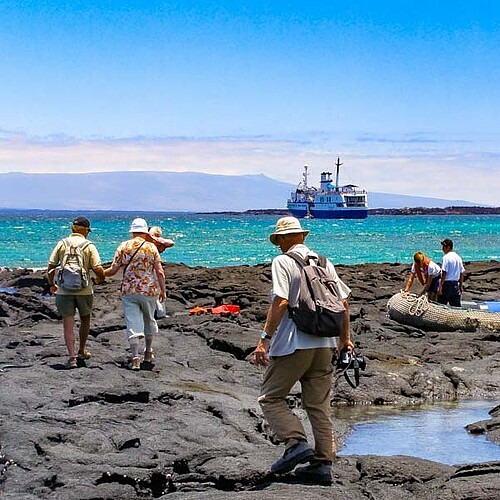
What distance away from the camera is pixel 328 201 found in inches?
5438

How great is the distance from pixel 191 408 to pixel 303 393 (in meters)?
2.83

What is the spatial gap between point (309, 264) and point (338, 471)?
66.8 inches

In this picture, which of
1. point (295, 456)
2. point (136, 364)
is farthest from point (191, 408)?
point (295, 456)

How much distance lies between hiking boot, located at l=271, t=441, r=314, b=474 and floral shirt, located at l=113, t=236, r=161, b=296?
4.92 metres

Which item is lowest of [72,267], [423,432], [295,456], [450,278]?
[423,432]

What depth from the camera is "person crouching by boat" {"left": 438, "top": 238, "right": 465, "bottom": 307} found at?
19013 millimetres

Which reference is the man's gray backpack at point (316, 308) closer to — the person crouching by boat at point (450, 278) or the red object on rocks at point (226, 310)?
the person crouching by boat at point (450, 278)

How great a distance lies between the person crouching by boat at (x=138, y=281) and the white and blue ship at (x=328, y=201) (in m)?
125

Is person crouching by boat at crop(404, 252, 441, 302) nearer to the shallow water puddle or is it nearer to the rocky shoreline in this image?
the rocky shoreline

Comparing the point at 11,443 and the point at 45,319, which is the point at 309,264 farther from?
the point at 45,319

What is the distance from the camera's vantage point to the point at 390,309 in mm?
19594

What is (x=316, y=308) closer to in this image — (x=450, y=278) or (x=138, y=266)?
(x=138, y=266)

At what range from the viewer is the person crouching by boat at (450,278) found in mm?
19013

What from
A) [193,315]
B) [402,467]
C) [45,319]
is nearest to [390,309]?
[193,315]
